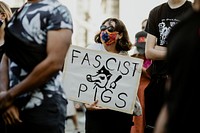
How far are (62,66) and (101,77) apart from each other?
1.37 meters

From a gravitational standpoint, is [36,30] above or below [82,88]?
above

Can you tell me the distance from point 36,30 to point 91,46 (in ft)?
7.02

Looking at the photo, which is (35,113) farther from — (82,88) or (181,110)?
(82,88)

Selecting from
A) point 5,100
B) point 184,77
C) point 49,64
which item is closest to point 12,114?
point 5,100

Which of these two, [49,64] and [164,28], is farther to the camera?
[164,28]

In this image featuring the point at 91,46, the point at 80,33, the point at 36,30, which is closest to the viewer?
the point at 36,30

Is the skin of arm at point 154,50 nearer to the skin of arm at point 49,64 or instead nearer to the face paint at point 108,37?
the face paint at point 108,37

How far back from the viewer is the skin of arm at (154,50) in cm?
494

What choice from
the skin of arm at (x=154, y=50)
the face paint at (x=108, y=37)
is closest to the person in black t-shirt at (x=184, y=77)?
the skin of arm at (x=154, y=50)

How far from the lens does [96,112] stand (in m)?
5.25

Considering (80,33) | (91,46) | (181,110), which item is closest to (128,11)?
(80,33)

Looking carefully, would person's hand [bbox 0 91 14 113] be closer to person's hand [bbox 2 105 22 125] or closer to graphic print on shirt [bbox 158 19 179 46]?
person's hand [bbox 2 105 22 125]

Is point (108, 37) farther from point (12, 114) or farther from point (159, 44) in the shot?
point (12, 114)

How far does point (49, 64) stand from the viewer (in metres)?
3.25
